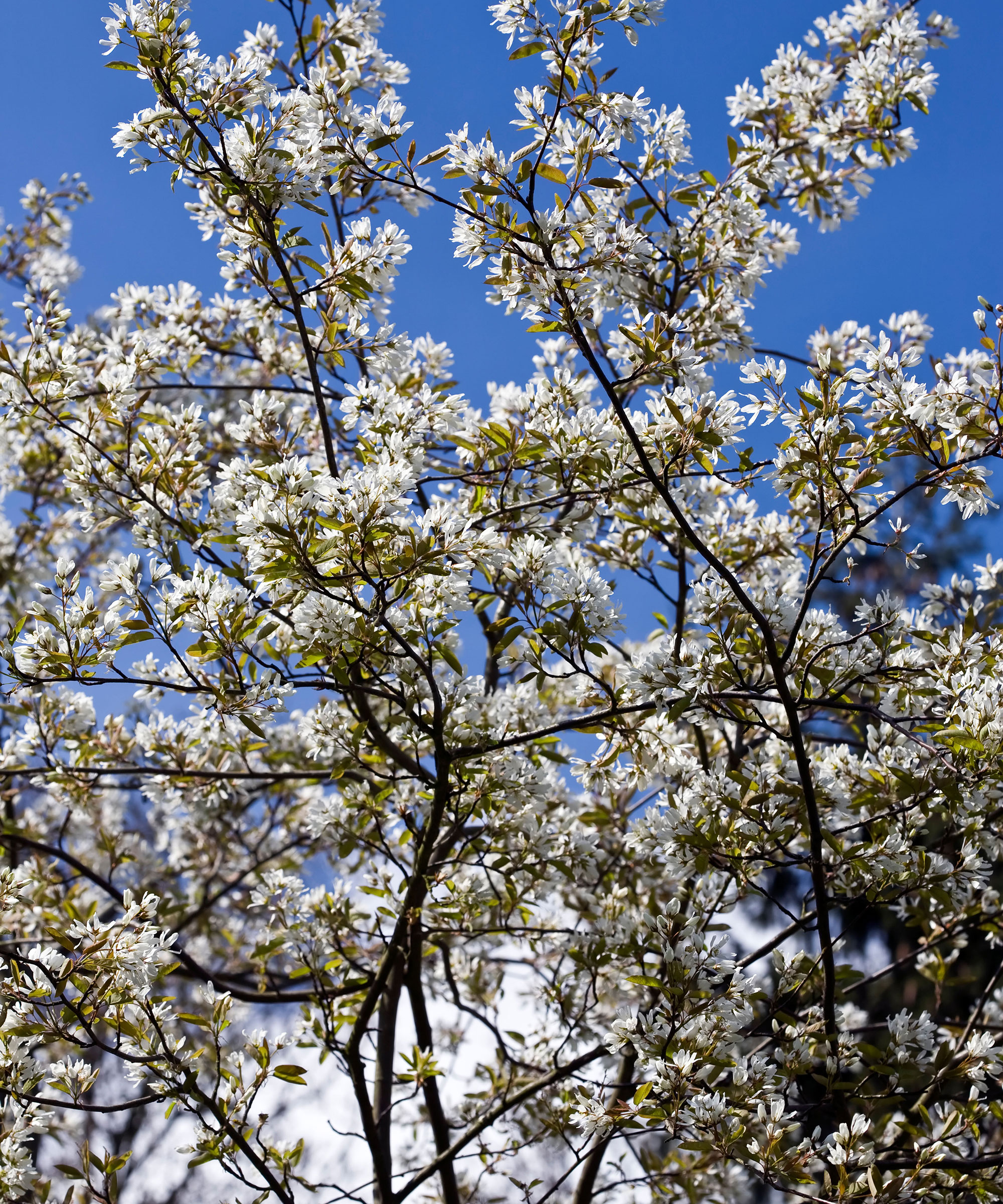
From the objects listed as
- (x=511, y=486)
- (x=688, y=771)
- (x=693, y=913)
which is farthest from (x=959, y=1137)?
(x=511, y=486)

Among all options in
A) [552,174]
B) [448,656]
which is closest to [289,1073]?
[448,656]

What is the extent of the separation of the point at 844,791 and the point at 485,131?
219cm

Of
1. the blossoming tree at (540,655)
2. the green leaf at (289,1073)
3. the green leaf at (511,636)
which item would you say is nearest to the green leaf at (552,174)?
the blossoming tree at (540,655)

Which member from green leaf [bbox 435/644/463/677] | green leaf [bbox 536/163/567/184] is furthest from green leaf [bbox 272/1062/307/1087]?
green leaf [bbox 536/163/567/184]

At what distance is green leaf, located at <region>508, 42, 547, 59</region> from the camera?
232 cm

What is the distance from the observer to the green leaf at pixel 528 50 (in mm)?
2324

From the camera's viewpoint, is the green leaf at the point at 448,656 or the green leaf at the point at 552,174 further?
the green leaf at the point at 448,656

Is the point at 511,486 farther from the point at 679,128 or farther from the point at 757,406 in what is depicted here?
the point at 679,128

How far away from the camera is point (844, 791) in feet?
9.86

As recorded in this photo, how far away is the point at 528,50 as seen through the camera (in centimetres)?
233

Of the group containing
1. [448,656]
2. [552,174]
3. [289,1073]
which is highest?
[552,174]

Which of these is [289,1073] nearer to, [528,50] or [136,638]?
[136,638]

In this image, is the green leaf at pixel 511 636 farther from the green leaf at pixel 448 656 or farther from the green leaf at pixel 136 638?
the green leaf at pixel 136 638

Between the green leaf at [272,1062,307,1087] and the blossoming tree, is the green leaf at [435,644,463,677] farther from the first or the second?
the green leaf at [272,1062,307,1087]
